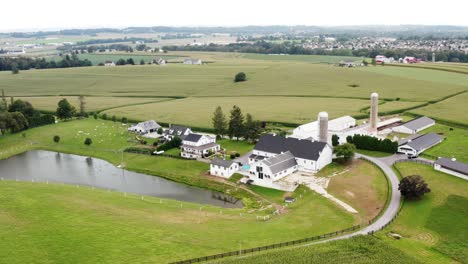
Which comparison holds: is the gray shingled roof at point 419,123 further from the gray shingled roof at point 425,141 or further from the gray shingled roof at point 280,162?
the gray shingled roof at point 280,162

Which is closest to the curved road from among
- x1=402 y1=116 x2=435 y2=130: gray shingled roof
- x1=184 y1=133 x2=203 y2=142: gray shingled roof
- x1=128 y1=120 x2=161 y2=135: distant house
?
x1=402 y1=116 x2=435 y2=130: gray shingled roof

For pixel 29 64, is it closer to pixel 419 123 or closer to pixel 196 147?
pixel 196 147

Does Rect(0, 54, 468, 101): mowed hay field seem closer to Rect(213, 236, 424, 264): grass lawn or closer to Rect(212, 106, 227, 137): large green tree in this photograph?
Rect(212, 106, 227, 137): large green tree

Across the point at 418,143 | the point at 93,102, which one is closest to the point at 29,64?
the point at 93,102

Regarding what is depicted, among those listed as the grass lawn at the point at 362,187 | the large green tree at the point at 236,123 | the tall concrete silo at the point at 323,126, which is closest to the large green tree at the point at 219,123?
the large green tree at the point at 236,123

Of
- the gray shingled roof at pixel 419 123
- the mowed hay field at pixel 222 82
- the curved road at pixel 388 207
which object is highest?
the mowed hay field at pixel 222 82

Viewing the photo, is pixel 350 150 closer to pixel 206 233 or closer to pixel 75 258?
pixel 206 233
